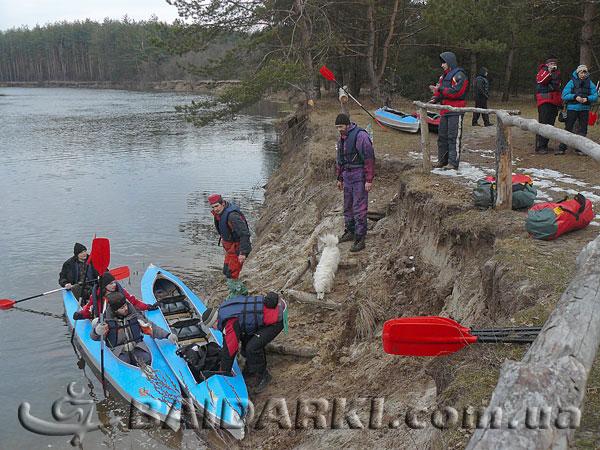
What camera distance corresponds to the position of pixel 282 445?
4.95 metres

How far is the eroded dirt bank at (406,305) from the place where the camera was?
378cm

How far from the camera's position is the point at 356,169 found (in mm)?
7445

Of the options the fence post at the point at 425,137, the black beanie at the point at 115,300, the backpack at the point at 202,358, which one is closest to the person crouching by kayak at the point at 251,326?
the backpack at the point at 202,358

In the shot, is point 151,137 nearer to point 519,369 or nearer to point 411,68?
point 411,68

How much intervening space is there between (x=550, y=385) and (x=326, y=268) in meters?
5.11

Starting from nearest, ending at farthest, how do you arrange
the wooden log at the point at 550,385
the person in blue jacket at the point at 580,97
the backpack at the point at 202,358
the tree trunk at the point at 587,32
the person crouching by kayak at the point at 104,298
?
the wooden log at the point at 550,385 < the backpack at the point at 202,358 < the person crouching by kayak at the point at 104,298 < the person in blue jacket at the point at 580,97 < the tree trunk at the point at 587,32

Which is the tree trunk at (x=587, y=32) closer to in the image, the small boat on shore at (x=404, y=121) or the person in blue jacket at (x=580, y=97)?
the small boat on shore at (x=404, y=121)

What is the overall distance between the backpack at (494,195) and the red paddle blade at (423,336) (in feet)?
9.82

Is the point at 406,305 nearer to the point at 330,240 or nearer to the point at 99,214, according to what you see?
the point at 330,240

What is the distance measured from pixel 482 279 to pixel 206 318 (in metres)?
3.38

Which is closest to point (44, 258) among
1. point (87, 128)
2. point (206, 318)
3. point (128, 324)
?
point (128, 324)

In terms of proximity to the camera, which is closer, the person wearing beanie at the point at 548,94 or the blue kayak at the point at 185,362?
the blue kayak at the point at 185,362

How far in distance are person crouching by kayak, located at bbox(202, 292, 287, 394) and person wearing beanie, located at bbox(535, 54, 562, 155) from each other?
602 centimetres

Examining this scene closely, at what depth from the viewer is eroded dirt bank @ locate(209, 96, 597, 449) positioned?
3775mm
